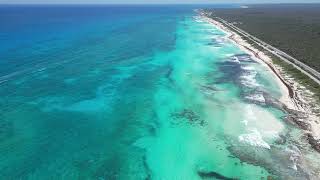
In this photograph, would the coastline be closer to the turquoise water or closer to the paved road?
the turquoise water

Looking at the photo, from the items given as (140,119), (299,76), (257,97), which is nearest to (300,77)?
(299,76)

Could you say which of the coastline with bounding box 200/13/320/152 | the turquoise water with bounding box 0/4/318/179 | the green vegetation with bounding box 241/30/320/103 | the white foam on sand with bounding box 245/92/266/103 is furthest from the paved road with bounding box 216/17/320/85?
the white foam on sand with bounding box 245/92/266/103

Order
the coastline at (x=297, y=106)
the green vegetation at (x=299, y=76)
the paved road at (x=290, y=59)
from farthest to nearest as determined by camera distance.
→ the paved road at (x=290, y=59)
the green vegetation at (x=299, y=76)
the coastline at (x=297, y=106)

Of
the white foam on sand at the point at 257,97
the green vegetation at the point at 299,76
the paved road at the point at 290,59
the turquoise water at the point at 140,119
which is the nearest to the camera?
the turquoise water at the point at 140,119

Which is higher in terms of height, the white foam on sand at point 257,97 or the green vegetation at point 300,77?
the green vegetation at point 300,77

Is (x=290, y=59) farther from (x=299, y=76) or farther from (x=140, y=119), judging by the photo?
(x=140, y=119)

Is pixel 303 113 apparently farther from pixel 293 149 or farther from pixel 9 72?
pixel 9 72

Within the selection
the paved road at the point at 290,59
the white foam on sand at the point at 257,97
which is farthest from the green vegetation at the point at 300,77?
the white foam on sand at the point at 257,97

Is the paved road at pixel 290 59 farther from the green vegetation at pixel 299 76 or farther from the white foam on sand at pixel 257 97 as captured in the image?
the white foam on sand at pixel 257 97
